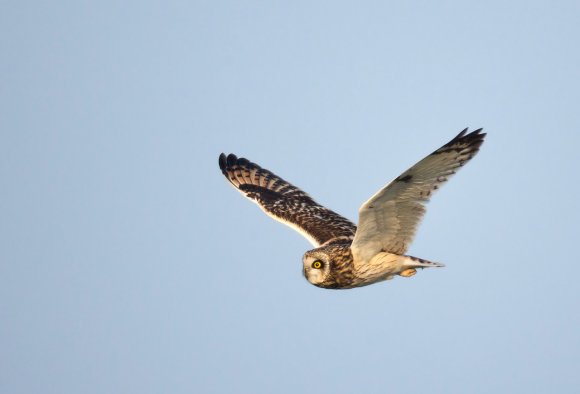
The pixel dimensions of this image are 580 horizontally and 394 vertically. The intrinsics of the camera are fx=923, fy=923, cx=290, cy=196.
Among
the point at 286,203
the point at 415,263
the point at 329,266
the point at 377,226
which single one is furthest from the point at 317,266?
the point at 286,203

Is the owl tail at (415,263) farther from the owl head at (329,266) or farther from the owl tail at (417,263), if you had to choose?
the owl head at (329,266)

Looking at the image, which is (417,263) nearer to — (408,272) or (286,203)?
(408,272)

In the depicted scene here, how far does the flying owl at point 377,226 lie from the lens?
1039 cm

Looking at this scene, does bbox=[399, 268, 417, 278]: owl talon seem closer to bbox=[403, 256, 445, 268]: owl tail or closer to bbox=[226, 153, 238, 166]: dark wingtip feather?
bbox=[403, 256, 445, 268]: owl tail

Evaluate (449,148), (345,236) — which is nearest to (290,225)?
(345,236)

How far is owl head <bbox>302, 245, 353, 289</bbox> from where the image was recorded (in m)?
11.6

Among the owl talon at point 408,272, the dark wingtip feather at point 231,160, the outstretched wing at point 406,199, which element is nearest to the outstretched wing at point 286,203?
the dark wingtip feather at point 231,160

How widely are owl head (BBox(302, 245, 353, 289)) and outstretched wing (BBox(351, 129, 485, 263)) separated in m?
0.22

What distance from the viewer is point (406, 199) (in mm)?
10711

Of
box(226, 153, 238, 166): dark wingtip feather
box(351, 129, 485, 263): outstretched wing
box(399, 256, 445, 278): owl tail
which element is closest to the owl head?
box(351, 129, 485, 263): outstretched wing

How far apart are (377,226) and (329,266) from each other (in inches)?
35.8

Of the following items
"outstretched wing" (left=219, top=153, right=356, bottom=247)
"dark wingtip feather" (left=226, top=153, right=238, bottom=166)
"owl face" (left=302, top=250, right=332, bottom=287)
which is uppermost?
"dark wingtip feather" (left=226, top=153, right=238, bottom=166)

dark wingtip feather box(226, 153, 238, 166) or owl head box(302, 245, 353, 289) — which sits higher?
dark wingtip feather box(226, 153, 238, 166)

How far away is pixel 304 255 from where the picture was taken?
11766 mm
